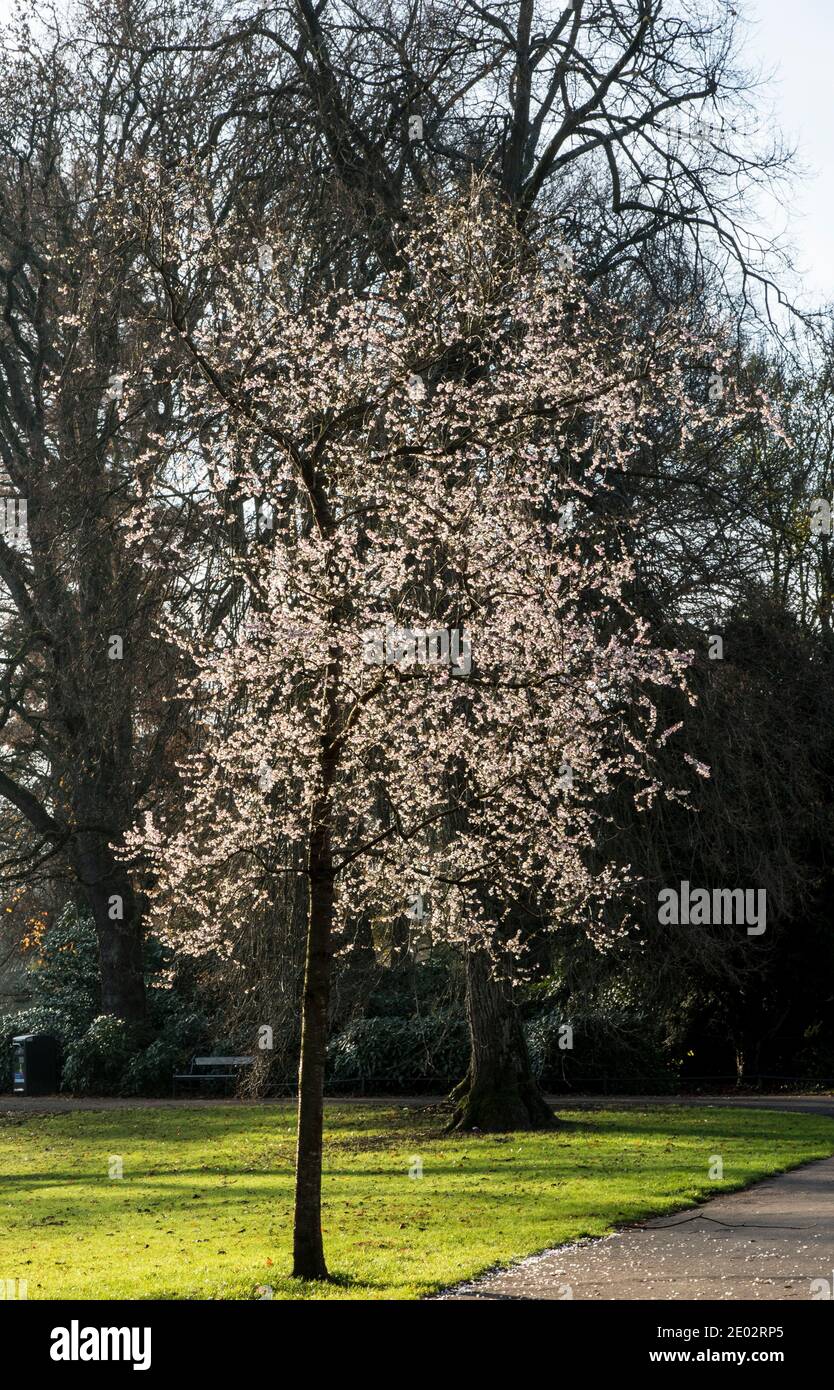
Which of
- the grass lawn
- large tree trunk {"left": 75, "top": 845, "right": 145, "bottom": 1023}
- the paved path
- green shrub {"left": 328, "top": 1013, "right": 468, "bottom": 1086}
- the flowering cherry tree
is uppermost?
the flowering cherry tree

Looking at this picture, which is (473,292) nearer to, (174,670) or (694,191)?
(174,670)

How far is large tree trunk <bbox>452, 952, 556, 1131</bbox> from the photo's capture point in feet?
55.0

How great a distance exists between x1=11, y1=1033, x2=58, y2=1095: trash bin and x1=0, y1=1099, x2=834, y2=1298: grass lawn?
16.8ft

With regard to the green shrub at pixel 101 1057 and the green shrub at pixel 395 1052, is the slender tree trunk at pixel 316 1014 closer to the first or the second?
the green shrub at pixel 395 1052

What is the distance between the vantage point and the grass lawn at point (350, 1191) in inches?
364

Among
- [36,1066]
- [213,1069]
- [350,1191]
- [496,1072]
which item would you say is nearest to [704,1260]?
[350,1191]

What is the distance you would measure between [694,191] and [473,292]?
763 cm

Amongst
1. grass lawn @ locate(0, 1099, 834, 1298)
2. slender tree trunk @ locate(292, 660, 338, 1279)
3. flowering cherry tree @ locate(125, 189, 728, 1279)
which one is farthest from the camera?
flowering cherry tree @ locate(125, 189, 728, 1279)

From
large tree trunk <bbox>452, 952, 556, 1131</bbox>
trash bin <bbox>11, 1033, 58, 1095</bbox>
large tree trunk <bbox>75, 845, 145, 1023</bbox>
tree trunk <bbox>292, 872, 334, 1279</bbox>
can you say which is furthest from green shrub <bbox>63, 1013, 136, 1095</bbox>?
tree trunk <bbox>292, 872, 334, 1279</bbox>

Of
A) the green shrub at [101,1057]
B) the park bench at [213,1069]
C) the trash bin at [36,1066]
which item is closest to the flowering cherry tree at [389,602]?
the park bench at [213,1069]

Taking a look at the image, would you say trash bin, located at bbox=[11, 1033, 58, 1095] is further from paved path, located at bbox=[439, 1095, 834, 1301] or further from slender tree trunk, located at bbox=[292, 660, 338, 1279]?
slender tree trunk, located at bbox=[292, 660, 338, 1279]

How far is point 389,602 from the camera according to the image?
1116cm

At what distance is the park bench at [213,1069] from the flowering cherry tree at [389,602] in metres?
9.26
